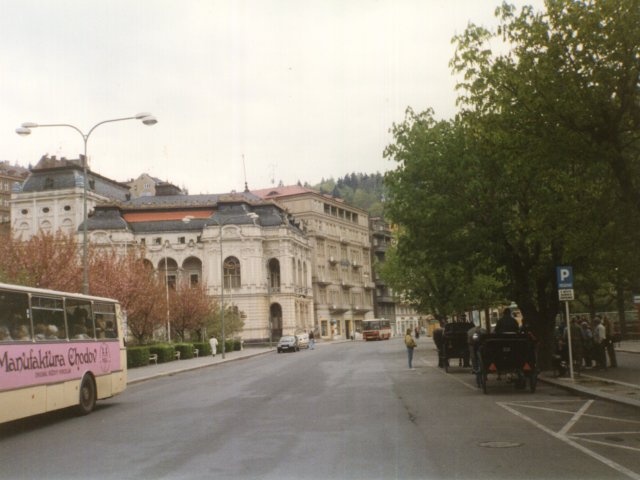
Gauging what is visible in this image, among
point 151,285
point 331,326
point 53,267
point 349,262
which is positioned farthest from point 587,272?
point 349,262

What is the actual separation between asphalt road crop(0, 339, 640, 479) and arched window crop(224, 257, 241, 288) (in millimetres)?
75595

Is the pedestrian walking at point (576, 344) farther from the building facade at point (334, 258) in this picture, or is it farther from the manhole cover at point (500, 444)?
the building facade at point (334, 258)

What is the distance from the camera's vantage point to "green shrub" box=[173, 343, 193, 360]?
52925mm

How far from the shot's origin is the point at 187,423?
1412 centimetres

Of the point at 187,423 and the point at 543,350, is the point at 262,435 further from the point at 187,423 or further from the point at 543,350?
the point at 543,350

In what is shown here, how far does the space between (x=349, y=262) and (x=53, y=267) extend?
92282 millimetres

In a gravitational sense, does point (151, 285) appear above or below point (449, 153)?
below

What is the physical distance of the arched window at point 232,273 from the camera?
95.4 m

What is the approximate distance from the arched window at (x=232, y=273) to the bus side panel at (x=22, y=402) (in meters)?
80.7

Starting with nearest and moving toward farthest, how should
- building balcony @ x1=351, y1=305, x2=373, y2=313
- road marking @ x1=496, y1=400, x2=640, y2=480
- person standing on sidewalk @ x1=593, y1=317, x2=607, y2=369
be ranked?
1. road marking @ x1=496, y1=400, x2=640, y2=480
2. person standing on sidewalk @ x1=593, y1=317, x2=607, y2=369
3. building balcony @ x1=351, y1=305, x2=373, y2=313

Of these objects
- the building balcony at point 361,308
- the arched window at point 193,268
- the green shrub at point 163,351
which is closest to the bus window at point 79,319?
the green shrub at point 163,351

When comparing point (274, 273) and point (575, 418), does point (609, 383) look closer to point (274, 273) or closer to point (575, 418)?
point (575, 418)

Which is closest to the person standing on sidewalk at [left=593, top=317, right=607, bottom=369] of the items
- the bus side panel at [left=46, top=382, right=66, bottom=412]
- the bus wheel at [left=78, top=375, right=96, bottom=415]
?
the bus wheel at [left=78, top=375, right=96, bottom=415]

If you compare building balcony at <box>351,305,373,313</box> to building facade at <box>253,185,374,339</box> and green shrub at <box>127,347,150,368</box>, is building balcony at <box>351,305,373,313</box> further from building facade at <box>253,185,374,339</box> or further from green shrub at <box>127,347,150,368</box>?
green shrub at <box>127,347,150,368</box>
